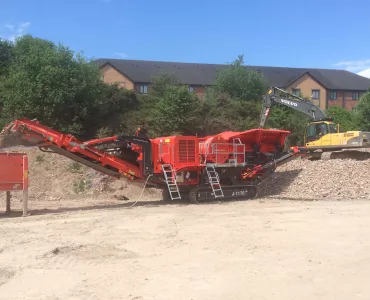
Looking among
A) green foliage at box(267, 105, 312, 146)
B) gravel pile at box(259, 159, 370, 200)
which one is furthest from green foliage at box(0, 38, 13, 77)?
gravel pile at box(259, 159, 370, 200)

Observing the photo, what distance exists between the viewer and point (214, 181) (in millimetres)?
15453

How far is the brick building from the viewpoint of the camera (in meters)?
54.1

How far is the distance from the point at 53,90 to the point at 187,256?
818 inches

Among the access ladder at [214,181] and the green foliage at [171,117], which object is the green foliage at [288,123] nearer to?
the green foliage at [171,117]

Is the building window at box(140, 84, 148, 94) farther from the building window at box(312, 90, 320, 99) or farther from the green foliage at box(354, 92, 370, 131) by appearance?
the green foliage at box(354, 92, 370, 131)

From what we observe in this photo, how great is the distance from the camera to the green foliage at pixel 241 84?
137 ft

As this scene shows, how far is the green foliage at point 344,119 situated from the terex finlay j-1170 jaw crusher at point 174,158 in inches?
1066

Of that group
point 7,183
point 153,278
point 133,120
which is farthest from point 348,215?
point 133,120

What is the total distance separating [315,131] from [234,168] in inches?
330

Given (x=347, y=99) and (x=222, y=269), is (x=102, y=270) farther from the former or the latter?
(x=347, y=99)

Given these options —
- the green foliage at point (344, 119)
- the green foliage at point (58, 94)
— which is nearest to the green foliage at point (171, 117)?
the green foliage at point (58, 94)

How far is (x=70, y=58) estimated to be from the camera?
1072 inches

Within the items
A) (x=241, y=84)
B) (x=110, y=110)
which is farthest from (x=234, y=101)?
(x=110, y=110)

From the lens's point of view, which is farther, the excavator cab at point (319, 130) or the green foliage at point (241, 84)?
the green foliage at point (241, 84)
